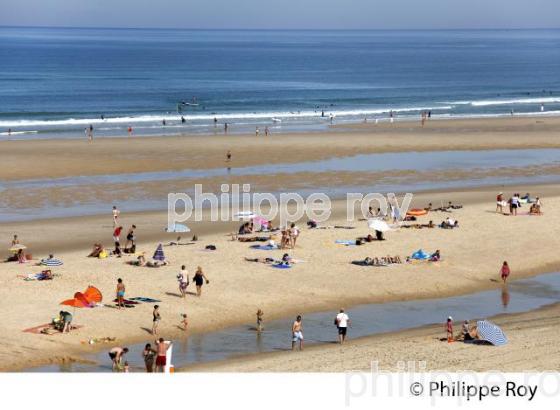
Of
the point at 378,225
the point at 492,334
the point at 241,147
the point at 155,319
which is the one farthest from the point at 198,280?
the point at 241,147

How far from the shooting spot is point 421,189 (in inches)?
1633

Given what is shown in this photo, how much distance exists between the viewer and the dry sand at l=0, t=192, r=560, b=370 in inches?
862

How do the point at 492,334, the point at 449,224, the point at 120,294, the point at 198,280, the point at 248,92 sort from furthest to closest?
the point at 248,92 < the point at 449,224 < the point at 198,280 < the point at 120,294 < the point at 492,334

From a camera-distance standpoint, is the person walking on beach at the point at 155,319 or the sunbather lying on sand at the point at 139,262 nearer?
the person walking on beach at the point at 155,319

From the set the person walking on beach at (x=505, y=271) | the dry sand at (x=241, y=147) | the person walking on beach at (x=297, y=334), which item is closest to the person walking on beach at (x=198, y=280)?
the person walking on beach at (x=297, y=334)

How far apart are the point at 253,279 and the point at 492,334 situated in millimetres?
7668

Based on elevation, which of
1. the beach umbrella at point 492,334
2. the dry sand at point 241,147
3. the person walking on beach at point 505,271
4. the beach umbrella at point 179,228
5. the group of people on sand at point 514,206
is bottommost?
the beach umbrella at point 492,334

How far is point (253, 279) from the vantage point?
2586 centimetres

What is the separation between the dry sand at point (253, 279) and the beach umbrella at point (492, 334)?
498cm

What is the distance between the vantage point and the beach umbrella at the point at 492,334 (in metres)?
19.9

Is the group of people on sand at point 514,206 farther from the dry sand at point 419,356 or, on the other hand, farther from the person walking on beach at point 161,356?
the person walking on beach at point 161,356

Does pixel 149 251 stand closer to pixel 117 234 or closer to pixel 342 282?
pixel 117 234

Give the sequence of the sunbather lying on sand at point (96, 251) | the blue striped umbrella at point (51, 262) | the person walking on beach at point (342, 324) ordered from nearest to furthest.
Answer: the person walking on beach at point (342, 324), the blue striped umbrella at point (51, 262), the sunbather lying on sand at point (96, 251)

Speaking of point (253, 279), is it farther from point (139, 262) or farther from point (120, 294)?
point (120, 294)
